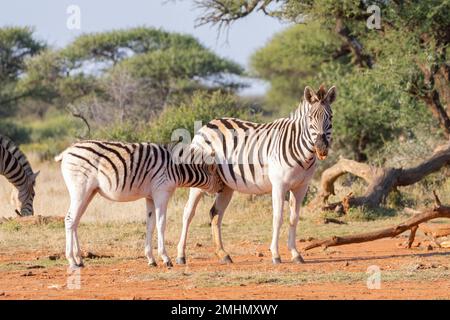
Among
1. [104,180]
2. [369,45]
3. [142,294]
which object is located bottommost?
[142,294]

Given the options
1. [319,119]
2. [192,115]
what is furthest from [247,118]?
[319,119]

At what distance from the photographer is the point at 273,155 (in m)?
10.8

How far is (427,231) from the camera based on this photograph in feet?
39.8

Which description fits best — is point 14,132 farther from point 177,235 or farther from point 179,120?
point 177,235

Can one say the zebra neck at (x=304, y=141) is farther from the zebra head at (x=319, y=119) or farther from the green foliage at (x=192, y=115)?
the green foliage at (x=192, y=115)

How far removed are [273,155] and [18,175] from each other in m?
6.87

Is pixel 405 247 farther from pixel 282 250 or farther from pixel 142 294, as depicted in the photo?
pixel 142 294

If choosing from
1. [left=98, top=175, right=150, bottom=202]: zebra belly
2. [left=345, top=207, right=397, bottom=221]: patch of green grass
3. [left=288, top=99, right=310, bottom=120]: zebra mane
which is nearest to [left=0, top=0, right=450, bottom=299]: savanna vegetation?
[left=345, top=207, right=397, bottom=221]: patch of green grass

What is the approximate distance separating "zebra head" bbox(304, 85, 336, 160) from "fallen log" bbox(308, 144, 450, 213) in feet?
16.5

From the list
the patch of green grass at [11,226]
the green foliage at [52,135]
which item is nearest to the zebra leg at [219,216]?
the patch of green grass at [11,226]

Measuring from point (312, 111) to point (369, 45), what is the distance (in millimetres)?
11103

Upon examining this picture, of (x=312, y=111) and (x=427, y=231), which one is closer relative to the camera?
(x=312, y=111)

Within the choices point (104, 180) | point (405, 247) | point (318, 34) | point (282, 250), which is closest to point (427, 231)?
point (405, 247)

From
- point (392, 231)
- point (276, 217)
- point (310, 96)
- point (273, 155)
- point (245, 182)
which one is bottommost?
point (392, 231)
